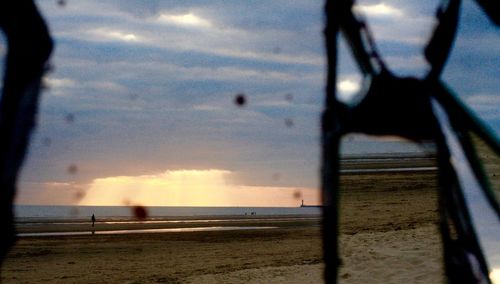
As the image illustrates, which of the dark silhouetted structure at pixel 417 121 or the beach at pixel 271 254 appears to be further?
the beach at pixel 271 254

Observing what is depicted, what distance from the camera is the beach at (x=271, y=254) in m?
9.82

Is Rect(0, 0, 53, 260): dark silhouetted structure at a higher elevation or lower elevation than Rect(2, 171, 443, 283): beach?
higher

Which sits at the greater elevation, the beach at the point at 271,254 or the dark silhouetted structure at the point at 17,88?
the dark silhouetted structure at the point at 17,88

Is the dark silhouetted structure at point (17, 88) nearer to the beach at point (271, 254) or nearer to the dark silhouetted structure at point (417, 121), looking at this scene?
the dark silhouetted structure at point (417, 121)

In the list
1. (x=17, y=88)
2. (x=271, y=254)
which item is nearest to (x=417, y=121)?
(x=17, y=88)

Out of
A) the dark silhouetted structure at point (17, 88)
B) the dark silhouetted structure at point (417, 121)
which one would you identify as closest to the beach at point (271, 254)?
the dark silhouetted structure at point (417, 121)

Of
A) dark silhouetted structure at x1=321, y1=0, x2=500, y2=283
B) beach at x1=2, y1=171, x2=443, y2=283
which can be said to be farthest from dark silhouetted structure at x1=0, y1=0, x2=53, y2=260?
beach at x1=2, y1=171, x2=443, y2=283

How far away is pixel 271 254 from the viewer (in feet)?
62.8

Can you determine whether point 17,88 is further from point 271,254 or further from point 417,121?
point 271,254

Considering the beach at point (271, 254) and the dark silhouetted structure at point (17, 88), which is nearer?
the dark silhouetted structure at point (17, 88)

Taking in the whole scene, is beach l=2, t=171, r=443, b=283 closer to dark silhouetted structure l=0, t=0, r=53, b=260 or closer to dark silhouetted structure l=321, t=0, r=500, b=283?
dark silhouetted structure l=321, t=0, r=500, b=283

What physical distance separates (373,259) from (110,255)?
13.0 m

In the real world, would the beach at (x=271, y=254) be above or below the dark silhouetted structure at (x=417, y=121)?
below

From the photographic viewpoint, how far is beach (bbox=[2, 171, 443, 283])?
387 inches
